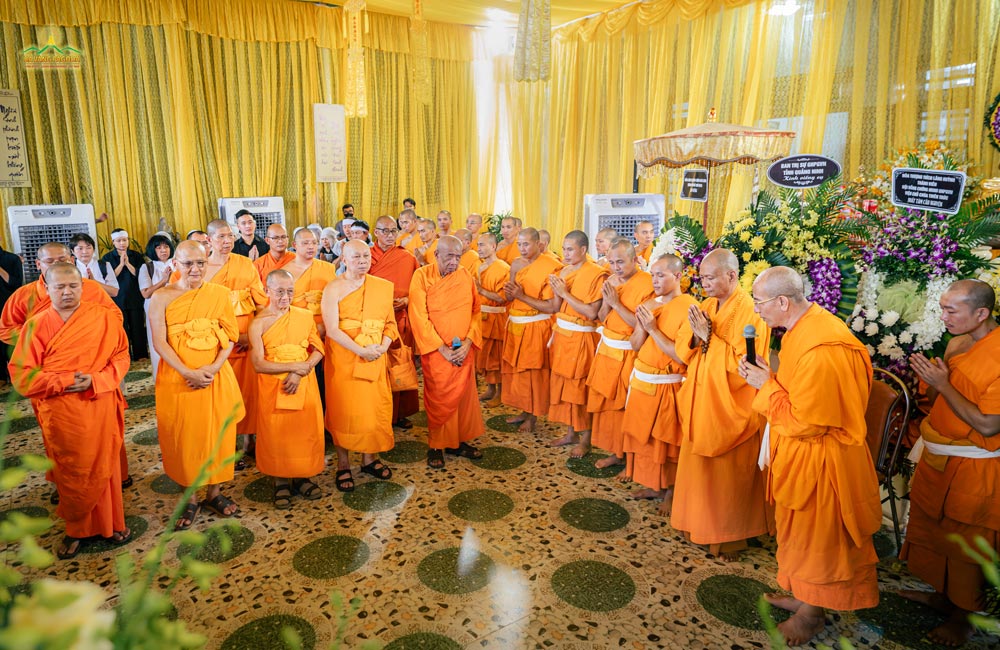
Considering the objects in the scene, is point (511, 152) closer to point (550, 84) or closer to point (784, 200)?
point (550, 84)

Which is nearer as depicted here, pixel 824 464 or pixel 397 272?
pixel 824 464

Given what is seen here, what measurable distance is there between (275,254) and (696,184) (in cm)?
393

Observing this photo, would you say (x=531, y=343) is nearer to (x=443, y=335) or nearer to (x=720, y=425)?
(x=443, y=335)

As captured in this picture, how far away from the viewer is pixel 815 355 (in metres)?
2.63

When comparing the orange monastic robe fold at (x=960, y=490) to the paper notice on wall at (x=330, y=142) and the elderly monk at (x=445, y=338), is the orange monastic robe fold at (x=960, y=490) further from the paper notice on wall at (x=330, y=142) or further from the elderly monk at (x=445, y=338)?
the paper notice on wall at (x=330, y=142)

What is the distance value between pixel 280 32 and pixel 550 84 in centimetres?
473

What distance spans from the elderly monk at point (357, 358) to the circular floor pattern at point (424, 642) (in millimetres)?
1666

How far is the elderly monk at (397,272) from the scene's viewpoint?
5645 millimetres

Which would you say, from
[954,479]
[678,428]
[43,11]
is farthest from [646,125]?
[43,11]

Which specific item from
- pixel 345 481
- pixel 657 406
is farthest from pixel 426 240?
pixel 657 406

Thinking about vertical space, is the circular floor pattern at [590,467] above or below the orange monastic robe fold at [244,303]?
below

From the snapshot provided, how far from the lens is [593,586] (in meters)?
3.36

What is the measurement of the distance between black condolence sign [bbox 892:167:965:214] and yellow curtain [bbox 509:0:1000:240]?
325 centimetres

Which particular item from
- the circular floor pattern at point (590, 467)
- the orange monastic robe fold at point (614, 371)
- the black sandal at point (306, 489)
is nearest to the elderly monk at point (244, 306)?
the black sandal at point (306, 489)
